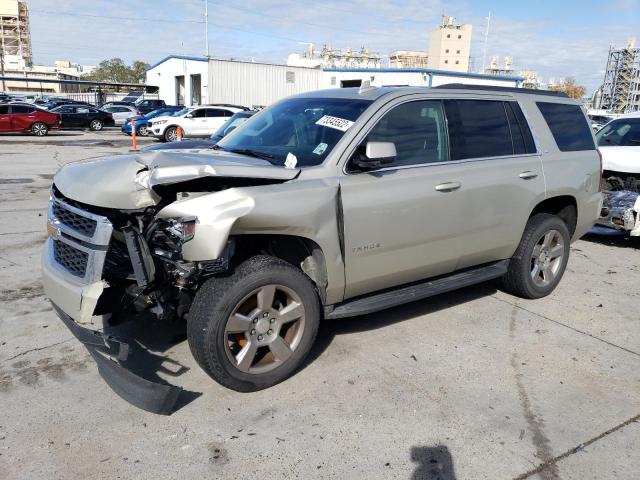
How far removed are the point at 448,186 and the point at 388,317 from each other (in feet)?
4.38

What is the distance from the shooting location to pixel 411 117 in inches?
164

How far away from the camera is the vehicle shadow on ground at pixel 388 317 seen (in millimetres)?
4371

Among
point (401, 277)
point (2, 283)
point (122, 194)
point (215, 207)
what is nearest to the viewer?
point (215, 207)

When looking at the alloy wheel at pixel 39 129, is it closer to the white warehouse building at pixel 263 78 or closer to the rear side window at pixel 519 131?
the white warehouse building at pixel 263 78

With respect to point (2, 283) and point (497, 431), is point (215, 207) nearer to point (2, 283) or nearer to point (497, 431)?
point (497, 431)

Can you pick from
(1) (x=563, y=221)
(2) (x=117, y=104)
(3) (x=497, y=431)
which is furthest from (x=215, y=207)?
(2) (x=117, y=104)

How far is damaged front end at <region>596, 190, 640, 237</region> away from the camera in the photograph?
7.15 m

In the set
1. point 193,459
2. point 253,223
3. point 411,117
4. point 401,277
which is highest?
point 411,117

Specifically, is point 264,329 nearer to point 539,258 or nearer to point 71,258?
point 71,258

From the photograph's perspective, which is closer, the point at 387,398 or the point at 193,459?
the point at 193,459

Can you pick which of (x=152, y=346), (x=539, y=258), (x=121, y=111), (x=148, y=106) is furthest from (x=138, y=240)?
(x=148, y=106)

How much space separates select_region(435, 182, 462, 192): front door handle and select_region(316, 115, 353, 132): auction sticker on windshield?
846 millimetres

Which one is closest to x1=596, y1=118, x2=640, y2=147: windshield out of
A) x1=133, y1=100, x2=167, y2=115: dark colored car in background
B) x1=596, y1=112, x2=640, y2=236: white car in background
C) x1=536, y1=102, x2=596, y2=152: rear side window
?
x1=596, y1=112, x2=640, y2=236: white car in background

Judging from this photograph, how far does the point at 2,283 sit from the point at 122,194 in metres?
2.77
